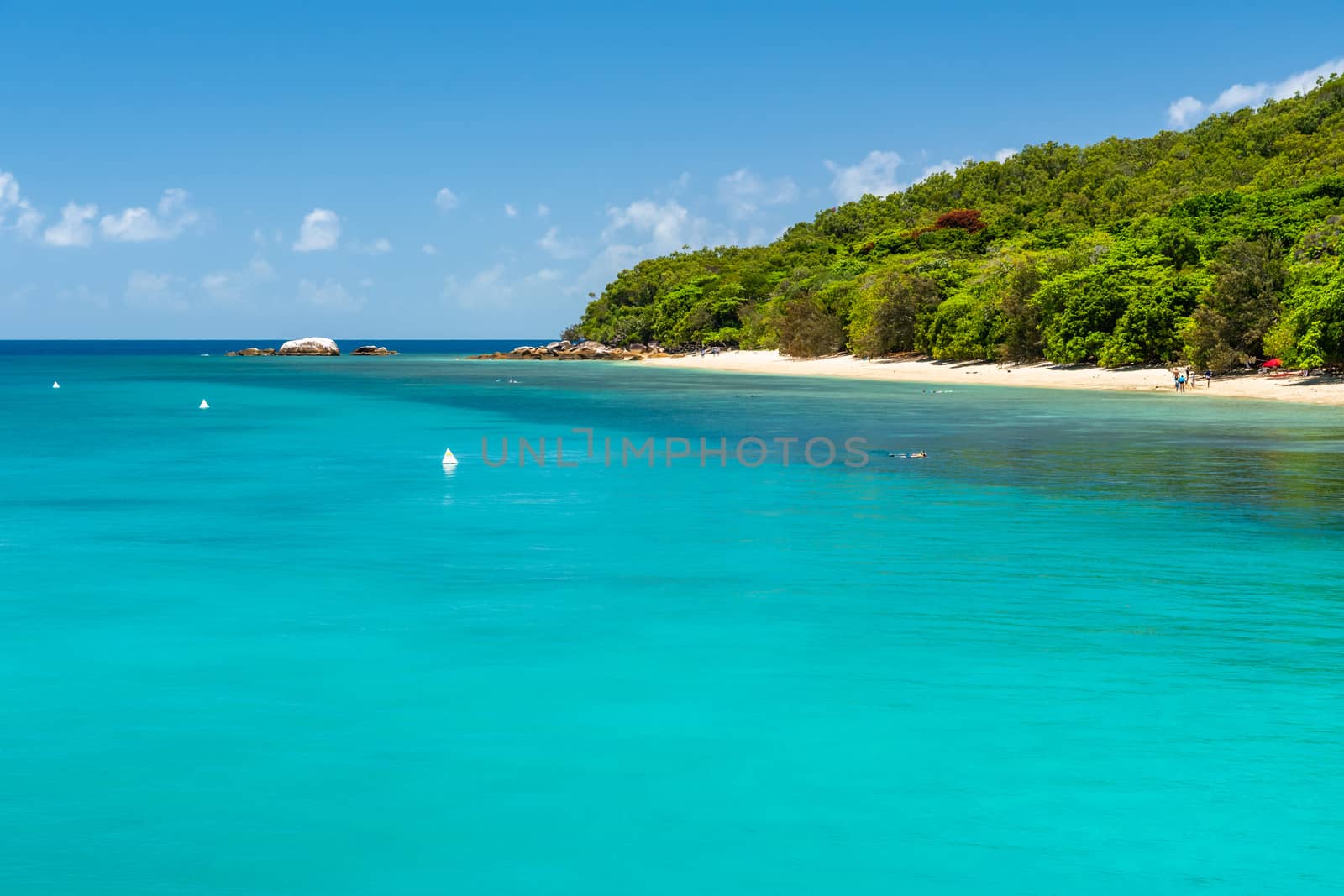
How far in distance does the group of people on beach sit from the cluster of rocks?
101 metres

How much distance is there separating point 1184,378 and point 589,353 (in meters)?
119

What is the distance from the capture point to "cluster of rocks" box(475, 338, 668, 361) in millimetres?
178125

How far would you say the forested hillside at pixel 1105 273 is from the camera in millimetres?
71812

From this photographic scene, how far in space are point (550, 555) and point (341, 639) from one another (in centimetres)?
666

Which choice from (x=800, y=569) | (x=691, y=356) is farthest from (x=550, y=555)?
(x=691, y=356)

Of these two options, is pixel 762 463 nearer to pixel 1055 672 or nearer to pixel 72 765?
pixel 1055 672

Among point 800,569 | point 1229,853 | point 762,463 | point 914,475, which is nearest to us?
point 1229,853

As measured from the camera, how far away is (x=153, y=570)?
2055 cm

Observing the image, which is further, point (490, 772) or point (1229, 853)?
point (490, 772)

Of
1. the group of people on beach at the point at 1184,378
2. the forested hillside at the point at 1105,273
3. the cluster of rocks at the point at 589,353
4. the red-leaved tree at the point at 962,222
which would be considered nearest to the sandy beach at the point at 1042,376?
the group of people on beach at the point at 1184,378

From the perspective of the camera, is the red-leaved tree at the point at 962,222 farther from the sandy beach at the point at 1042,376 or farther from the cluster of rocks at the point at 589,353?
the cluster of rocks at the point at 589,353

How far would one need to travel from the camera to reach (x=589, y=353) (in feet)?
595

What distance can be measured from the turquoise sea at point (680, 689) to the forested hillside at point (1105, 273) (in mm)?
45568

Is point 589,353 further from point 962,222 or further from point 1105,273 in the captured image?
point 1105,273
